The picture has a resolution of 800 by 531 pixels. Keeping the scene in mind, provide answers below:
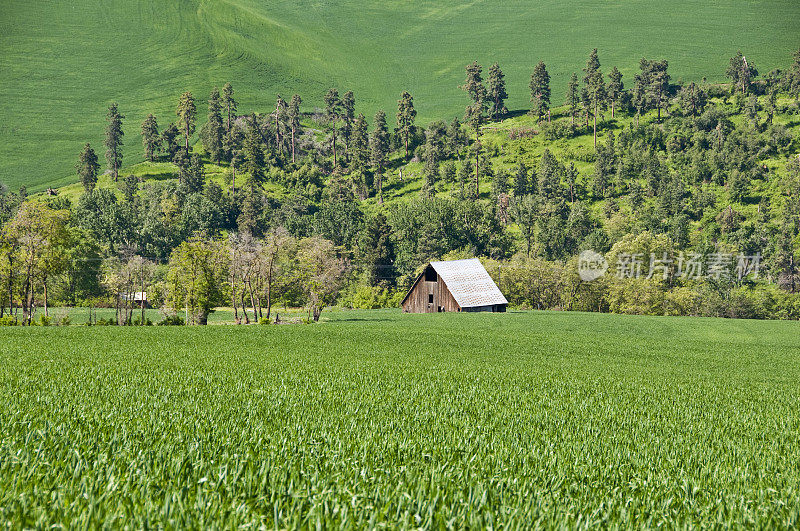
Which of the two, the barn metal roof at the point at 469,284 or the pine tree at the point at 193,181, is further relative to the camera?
the pine tree at the point at 193,181

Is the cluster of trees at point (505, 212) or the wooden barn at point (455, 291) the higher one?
the cluster of trees at point (505, 212)

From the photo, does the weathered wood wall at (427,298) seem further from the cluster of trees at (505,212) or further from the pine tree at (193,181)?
the pine tree at (193,181)

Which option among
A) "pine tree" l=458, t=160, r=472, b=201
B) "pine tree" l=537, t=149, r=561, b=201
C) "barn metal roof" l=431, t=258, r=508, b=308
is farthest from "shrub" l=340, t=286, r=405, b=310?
"pine tree" l=537, t=149, r=561, b=201

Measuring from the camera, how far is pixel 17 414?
7594mm

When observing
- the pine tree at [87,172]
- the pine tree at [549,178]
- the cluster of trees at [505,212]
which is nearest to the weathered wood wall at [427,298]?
the cluster of trees at [505,212]

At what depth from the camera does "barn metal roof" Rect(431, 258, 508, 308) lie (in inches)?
3270

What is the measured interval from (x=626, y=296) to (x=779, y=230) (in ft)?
235

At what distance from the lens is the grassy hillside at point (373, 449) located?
4320 mm

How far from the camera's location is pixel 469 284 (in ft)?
281

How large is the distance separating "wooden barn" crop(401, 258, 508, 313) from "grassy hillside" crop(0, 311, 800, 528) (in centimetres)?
6538

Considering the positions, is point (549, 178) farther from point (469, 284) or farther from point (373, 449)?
point (373, 449)

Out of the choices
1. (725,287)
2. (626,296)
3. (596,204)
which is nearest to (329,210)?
(596,204)

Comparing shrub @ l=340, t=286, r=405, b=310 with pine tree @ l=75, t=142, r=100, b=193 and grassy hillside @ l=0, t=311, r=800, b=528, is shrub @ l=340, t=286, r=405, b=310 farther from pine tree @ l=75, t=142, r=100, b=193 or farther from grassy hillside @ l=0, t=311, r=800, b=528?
pine tree @ l=75, t=142, r=100, b=193

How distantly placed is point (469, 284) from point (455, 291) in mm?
2981
